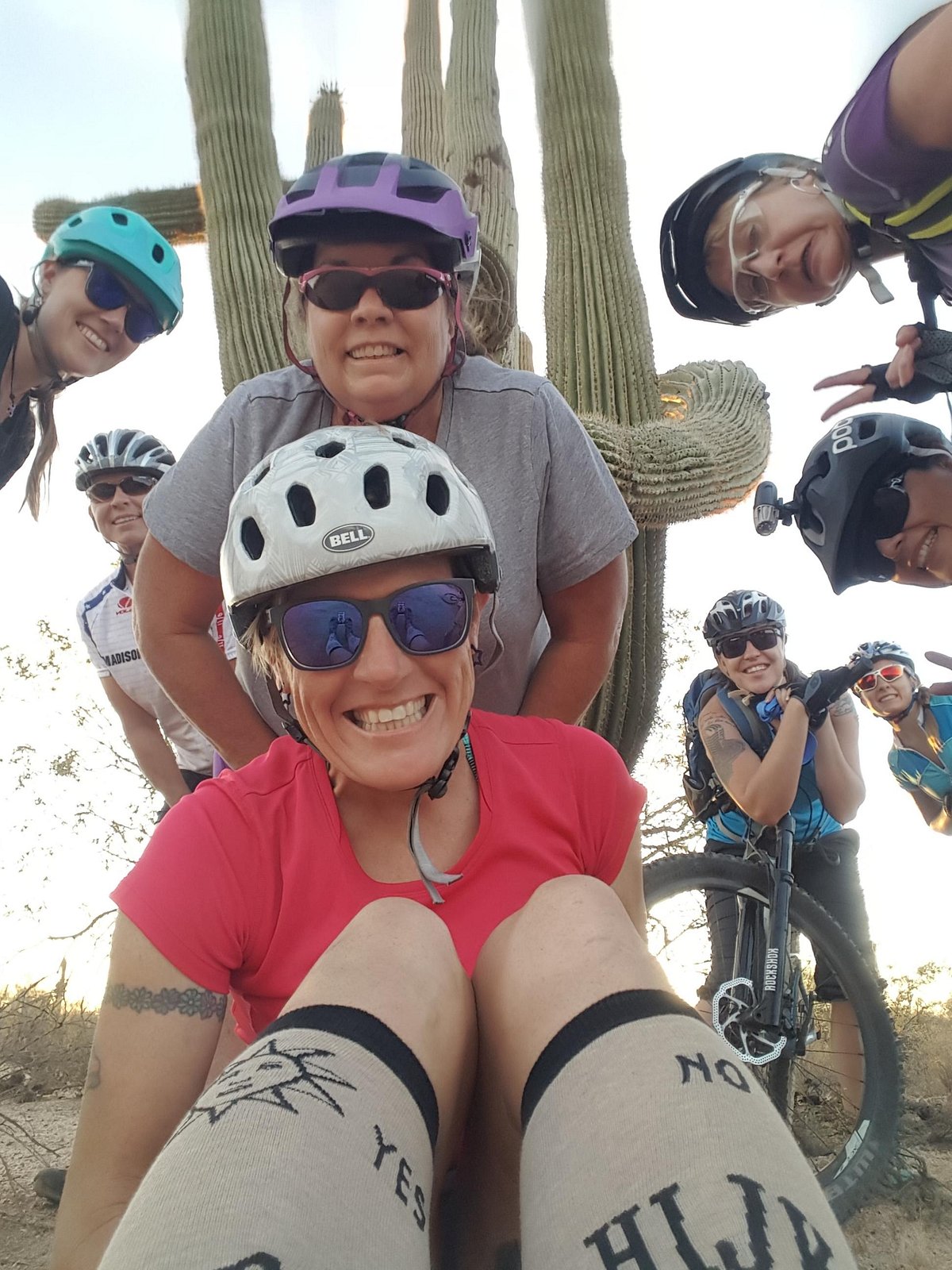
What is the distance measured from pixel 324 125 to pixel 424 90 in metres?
0.79

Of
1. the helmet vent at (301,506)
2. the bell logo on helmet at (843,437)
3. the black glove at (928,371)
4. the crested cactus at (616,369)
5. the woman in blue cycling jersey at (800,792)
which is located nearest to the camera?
the helmet vent at (301,506)

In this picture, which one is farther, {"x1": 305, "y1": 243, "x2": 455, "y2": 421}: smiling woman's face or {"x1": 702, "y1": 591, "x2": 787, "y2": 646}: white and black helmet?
{"x1": 702, "y1": 591, "x2": 787, "y2": 646}: white and black helmet

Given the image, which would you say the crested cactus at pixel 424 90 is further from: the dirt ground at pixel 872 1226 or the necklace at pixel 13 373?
the dirt ground at pixel 872 1226

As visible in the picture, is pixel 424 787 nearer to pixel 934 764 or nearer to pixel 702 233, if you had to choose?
pixel 702 233

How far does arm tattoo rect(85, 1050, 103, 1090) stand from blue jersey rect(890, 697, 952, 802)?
16.1 ft

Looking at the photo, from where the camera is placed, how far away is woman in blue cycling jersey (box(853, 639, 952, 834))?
533 centimetres

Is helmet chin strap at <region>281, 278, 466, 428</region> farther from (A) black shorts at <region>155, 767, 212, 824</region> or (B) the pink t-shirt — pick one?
(A) black shorts at <region>155, 767, 212, 824</region>

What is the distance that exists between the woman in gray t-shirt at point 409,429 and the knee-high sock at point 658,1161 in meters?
1.30

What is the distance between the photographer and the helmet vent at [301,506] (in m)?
1.83

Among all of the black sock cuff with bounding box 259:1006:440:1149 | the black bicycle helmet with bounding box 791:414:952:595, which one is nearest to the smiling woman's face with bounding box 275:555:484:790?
the black sock cuff with bounding box 259:1006:440:1149

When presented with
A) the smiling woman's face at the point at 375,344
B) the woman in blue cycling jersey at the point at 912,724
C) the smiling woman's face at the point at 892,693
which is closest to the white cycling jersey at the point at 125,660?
the smiling woman's face at the point at 375,344

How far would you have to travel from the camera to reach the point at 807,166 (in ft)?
8.25

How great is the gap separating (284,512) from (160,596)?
2.41 feet

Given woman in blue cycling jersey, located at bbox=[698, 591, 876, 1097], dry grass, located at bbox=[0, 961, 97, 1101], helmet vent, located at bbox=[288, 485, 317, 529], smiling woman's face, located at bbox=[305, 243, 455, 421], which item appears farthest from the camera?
dry grass, located at bbox=[0, 961, 97, 1101]
